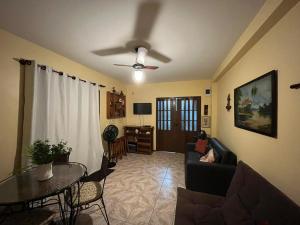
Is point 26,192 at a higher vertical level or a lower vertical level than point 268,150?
lower

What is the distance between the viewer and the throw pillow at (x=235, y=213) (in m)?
1.21

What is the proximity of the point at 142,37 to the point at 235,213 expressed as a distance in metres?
2.26

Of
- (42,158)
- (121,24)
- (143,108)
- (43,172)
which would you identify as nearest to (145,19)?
(121,24)

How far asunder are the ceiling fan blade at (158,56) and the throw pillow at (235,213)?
2.31 meters

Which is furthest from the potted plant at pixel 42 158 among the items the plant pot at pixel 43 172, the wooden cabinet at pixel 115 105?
the wooden cabinet at pixel 115 105

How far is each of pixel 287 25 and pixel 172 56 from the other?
1685 millimetres

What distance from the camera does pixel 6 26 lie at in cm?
180

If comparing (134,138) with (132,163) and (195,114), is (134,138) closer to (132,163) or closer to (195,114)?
(132,163)

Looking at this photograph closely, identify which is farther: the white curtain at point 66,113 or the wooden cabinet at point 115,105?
the wooden cabinet at point 115,105

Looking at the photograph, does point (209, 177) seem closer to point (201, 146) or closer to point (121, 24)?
point (201, 146)

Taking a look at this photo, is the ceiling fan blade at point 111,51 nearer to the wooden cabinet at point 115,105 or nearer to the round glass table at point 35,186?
the wooden cabinet at point 115,105

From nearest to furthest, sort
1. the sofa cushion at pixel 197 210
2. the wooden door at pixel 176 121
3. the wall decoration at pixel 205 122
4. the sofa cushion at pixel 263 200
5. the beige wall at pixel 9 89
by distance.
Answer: the sofa cushion at pixel 263 200 < the sofa cushion at pixel 197 210 < the beige wall at pixel 9 89 < the wall decoration at pixel 205 122 < the wooden door at pixel 176 121

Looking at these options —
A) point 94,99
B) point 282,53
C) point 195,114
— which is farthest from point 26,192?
point 195,114

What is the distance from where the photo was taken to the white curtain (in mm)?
2170
